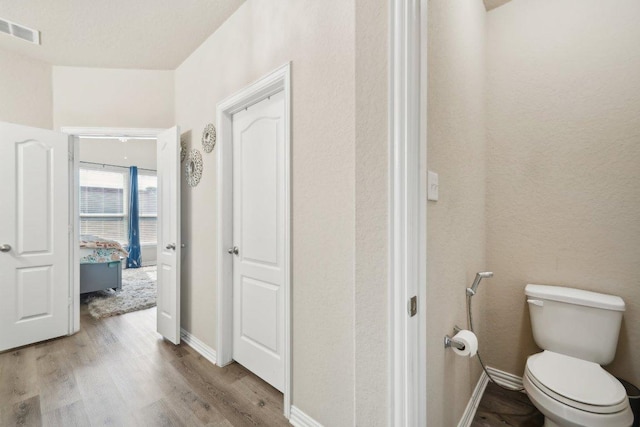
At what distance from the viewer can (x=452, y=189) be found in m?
1.40

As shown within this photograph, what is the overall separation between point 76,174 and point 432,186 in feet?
11.5

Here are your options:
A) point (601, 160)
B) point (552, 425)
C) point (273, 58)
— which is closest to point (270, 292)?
point (273, 58)

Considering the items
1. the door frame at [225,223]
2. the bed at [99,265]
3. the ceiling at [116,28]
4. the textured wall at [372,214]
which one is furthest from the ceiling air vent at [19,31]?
the textured wall at [372,214]

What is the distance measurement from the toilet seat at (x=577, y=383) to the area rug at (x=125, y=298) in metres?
4.07

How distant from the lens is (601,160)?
1.72 m

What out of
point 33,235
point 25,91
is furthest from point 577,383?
point 25,91

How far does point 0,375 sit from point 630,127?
456 cm

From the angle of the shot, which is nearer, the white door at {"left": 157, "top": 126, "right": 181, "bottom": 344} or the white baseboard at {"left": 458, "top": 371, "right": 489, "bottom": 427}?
the white baseboard at {"left": 458, "top": 371, "right": 489, "bottom": 427}

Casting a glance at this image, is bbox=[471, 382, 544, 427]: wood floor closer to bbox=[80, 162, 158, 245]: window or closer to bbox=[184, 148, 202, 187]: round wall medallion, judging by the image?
bbox=[184, 148, 202, 187]: round wall medallion

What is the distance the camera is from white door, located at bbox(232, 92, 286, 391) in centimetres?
196

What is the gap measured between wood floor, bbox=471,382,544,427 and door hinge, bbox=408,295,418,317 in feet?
4.37

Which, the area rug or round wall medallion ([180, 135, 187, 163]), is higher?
round wall medallion ([180, 135, 187, 163])

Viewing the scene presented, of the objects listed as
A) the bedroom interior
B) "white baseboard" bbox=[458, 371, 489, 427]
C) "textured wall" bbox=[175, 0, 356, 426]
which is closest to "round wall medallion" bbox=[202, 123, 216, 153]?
"textured wall" bbox=[175, 0, 356, 426]

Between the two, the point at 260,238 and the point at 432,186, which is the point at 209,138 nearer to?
the point at 260,238
